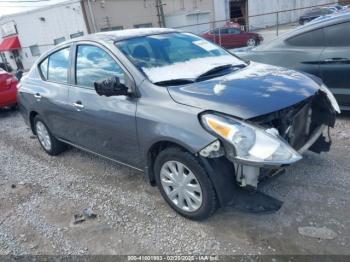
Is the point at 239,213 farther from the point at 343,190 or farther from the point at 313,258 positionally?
the point at 343,190

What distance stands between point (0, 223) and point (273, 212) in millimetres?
2729

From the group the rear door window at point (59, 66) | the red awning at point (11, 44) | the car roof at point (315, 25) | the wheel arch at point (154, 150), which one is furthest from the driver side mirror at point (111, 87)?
the red awning at point (11, 44)

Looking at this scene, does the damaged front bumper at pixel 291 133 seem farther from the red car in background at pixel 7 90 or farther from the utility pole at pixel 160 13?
the utility pole at pixel 160 13

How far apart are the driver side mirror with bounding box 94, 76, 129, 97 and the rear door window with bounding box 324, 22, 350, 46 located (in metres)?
3.11

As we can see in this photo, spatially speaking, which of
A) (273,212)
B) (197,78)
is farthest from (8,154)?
(273,212)

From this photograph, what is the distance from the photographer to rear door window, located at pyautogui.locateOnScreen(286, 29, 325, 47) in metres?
4.64

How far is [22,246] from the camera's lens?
302 centimetres

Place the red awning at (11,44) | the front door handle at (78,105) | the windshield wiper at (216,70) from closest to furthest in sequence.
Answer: the windshield wiper at (216,70) < the front door handle at (78,105) < the red awning at (11,44)

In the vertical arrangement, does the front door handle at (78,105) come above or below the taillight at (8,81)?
above

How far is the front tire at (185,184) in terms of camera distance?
2.69 m

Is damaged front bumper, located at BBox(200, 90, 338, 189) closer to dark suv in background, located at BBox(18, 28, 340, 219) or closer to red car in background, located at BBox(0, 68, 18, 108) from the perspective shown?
dark suv in background, located at BBox(18, 28, 340, 219)

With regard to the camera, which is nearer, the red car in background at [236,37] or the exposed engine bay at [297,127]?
the exposed engine bay at [297,127]

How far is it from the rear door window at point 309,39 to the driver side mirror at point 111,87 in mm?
3017

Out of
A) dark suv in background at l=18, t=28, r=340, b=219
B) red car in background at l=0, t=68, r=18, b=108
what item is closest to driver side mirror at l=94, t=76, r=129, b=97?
dark suv in background at l=18, t=28, r=340, b=219
